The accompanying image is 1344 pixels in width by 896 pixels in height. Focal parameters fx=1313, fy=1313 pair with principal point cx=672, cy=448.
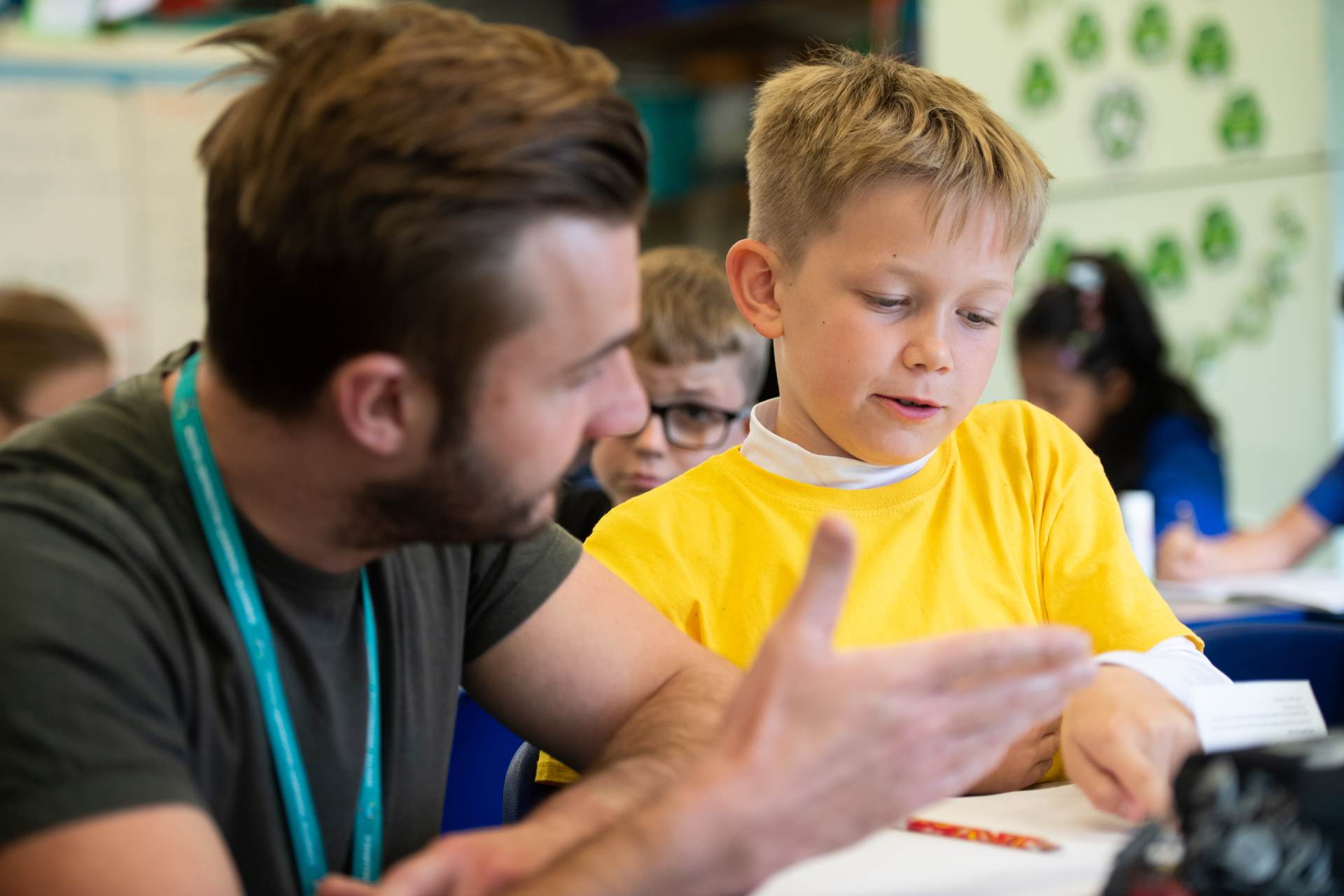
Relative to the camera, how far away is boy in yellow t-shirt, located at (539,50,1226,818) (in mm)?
1345

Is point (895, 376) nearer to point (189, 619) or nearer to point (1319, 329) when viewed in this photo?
point (189, 619)

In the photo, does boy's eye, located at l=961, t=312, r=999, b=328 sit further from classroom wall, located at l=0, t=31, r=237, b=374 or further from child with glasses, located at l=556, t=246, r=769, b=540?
classroom wall, located at l=0, t=31, r=237, b=374

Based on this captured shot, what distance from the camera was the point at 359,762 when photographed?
105cm

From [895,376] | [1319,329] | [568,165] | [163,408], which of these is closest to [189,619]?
[163,408]

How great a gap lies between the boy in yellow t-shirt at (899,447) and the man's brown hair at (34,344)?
5.86 feet

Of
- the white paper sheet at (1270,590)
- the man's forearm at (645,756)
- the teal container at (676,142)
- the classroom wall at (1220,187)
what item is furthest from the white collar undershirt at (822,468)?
the teal container at (676,142)

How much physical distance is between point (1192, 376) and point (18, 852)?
4.02 metres

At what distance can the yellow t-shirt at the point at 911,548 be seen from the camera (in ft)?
4.48

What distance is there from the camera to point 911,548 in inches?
54.9

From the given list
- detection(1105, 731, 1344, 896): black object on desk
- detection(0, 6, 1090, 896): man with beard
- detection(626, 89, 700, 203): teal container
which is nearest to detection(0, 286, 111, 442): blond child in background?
detection(0, 6, 1090, 896): man with beard

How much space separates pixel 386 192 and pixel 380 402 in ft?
0.49

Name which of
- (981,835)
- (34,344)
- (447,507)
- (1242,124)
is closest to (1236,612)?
(981,835)

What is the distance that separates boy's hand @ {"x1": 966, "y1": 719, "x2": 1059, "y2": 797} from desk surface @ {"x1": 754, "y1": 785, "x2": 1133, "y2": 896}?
0.55 feet

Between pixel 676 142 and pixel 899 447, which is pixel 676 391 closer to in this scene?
pixel 899 447
